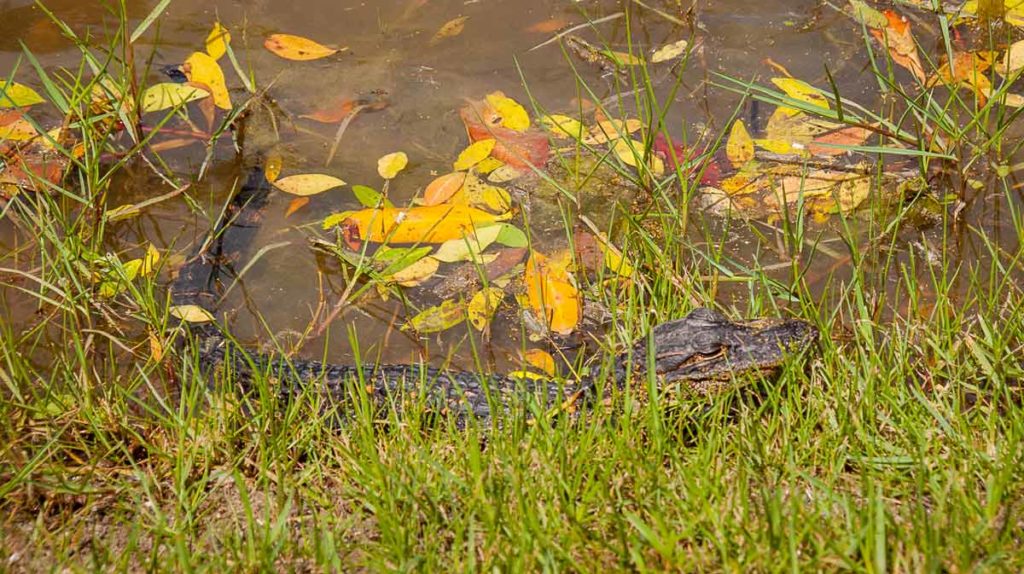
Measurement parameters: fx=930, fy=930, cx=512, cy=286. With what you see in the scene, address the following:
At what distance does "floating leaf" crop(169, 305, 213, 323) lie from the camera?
142 inches

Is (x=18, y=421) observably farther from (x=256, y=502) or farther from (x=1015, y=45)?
(x=1015, y=45)

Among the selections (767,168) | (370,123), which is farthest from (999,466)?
(370,123)

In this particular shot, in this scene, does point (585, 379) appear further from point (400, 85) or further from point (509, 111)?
point (400, 85)

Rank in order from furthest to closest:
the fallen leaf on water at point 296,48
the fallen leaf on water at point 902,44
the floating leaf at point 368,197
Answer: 1. the fallen leaf on water at point 296,48
2. the fallen leaf on water at point 902,44
3. the floating leaf at point 368,197

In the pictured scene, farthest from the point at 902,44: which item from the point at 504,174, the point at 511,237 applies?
the point at 511,237

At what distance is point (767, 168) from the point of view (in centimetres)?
410

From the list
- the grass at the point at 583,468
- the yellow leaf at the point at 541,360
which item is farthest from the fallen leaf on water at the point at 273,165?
the yellow leaf at the point at 541,360

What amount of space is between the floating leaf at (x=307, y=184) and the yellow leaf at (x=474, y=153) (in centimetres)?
54

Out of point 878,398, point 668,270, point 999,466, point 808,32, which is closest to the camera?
point 999,466

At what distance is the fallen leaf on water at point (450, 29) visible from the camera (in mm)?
4922

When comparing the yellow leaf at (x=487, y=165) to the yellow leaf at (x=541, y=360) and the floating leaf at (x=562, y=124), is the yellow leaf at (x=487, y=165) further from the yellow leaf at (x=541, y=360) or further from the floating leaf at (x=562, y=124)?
the yellow leaf at (x=541, y=360)

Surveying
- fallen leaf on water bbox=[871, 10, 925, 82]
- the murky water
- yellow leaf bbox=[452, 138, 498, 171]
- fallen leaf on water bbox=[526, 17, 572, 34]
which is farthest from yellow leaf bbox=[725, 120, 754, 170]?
fallen leaf on water bbox=[526, 17, 572, 34]

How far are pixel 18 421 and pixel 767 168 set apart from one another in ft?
10.1

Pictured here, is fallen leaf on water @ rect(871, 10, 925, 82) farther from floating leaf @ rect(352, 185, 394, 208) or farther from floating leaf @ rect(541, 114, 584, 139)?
floating leaf @ rect(352, 185, 394, 208)
